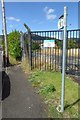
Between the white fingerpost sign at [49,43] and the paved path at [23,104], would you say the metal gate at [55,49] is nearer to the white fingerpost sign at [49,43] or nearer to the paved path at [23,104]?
the white fingerpost sign at [49,43]

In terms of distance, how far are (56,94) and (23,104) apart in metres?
1.22

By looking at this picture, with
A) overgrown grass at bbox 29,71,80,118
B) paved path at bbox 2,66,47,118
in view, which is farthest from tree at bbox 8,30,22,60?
paved path at bbox 2,66,47,118

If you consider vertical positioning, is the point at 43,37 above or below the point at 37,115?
above

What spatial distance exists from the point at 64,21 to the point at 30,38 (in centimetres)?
625

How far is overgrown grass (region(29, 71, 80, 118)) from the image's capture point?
18.9 feet

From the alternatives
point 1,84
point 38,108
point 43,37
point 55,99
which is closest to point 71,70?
point 43,37

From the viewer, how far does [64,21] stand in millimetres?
5625

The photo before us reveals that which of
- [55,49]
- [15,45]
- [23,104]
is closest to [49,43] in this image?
[55,49]

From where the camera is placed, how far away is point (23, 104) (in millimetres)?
6605

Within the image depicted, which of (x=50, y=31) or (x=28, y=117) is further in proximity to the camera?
(x=50, y=31)

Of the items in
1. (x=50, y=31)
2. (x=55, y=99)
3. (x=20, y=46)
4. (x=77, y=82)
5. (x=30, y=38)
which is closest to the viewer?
(x=55, y=99)

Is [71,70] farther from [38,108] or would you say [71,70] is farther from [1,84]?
[38,108]

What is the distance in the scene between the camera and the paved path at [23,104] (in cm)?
583

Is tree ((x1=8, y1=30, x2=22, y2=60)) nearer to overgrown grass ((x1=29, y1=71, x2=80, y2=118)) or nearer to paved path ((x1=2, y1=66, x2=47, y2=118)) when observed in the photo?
overgrown grass ((x1=29, y1=71, x2=80, y2=118))
